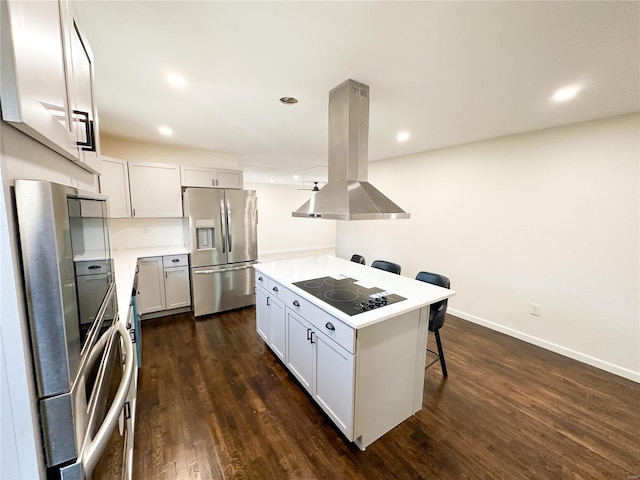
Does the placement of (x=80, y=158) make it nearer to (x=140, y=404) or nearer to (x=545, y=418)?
(x=140, y=404)

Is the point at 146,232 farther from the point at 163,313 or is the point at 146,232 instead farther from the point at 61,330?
the point at 61,330

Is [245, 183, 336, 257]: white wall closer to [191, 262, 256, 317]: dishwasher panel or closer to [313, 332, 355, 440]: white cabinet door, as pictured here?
[191, 262, 256, 317]: dishwasher panel

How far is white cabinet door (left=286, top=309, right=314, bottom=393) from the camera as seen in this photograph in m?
2.02

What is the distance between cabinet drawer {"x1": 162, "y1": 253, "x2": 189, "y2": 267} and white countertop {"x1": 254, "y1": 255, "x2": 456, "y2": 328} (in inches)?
56.4

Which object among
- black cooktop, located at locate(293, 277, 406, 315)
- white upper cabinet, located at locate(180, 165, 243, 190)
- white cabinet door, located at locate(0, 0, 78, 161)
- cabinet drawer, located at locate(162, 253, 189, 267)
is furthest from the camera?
white upper cabinet, located at locate(180, 165, 243, 190)

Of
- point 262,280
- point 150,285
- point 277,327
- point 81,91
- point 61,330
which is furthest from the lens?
point 150,285

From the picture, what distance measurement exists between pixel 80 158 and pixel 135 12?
89 centimetres

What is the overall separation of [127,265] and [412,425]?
125 inches

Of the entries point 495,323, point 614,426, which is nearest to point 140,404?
point 614,426

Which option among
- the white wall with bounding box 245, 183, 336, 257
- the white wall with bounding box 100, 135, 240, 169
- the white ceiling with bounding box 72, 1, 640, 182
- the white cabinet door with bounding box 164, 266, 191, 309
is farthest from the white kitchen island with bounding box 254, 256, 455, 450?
the white wall with bounding box 245, 183, 336, 257

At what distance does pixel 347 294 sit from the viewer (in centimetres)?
202

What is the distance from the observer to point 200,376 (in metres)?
2.38

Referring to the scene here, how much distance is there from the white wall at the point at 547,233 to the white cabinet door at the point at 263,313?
269 centimetres

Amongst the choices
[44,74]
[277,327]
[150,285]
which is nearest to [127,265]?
[150,285]
